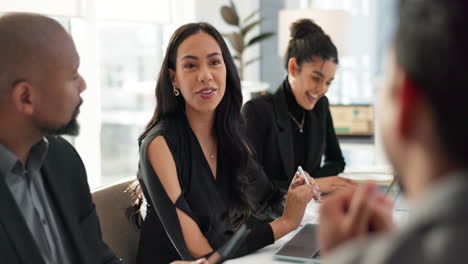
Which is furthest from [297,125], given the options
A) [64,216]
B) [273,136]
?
[64,216]

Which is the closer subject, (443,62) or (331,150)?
(443,62)

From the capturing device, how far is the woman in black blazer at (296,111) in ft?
8.60

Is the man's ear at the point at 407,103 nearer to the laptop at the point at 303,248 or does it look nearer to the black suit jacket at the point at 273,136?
the laptop at the point at 303,248

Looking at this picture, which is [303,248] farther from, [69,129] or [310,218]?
[69,129]

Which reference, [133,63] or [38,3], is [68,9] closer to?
[38,3]

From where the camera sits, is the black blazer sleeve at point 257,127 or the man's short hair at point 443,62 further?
the black blazer sleeve at point 257,127

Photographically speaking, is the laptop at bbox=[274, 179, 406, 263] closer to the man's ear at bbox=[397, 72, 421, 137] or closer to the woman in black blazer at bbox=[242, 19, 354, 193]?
the woman in black blazer at bbox=[242, 19, 354, 193]

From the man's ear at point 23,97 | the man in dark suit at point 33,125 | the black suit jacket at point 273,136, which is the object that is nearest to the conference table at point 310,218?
the black suit jacket at point 273,136

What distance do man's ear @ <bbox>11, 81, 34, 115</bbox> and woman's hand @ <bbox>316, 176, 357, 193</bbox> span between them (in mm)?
1517

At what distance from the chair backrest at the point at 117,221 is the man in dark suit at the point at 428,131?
4.81 ft

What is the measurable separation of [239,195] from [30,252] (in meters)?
1.02

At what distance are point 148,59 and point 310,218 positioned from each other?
11.1 feet

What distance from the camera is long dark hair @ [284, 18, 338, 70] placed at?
2.61 m

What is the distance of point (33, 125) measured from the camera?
1234mm
